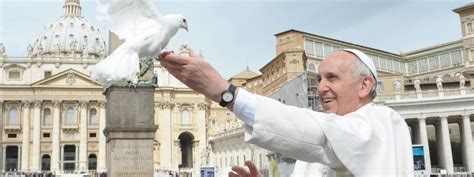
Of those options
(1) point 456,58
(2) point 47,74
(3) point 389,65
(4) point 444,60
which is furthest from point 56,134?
(1) point 456,58

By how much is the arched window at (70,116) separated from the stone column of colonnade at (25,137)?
16.0ft

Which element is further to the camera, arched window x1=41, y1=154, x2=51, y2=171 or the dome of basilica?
the dome of basilica

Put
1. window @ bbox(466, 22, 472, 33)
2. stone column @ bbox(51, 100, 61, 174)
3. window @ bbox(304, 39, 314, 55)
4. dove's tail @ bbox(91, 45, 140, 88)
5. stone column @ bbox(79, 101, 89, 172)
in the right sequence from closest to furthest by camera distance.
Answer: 1. dove's tail @ bbox(91, 45, 140, 88)
2. window @ bbox(304, 39, 314, 55)
3. window @ bbox(466, 22, 472, 33)
4. stone column @ bbox(51, 100, 61, 174)
5. stone column @ bbox(79, 101, 89, 172)

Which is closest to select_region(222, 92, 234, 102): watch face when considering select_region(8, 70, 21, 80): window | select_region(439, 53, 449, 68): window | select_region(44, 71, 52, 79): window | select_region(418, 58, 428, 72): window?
select_region(439, 53, 449, 68): window

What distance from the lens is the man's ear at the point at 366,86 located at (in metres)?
1.88

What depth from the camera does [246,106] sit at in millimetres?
1465

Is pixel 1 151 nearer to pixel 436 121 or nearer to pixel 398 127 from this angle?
pixel 436 121

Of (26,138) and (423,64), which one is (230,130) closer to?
(423,64)

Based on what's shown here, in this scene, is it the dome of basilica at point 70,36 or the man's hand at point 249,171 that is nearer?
the man's hand at point 249,171

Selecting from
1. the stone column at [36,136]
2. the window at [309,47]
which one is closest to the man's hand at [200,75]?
the window at [309,47]

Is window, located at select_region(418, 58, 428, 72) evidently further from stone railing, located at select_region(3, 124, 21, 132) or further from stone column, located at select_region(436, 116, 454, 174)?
stone railing, located at select_region(3, 124, 21, 132)

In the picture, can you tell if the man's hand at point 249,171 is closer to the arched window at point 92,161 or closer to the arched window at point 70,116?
the arched window at point 70,116

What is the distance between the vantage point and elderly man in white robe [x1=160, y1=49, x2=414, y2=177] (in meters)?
1.46

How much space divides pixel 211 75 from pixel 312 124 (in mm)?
296
